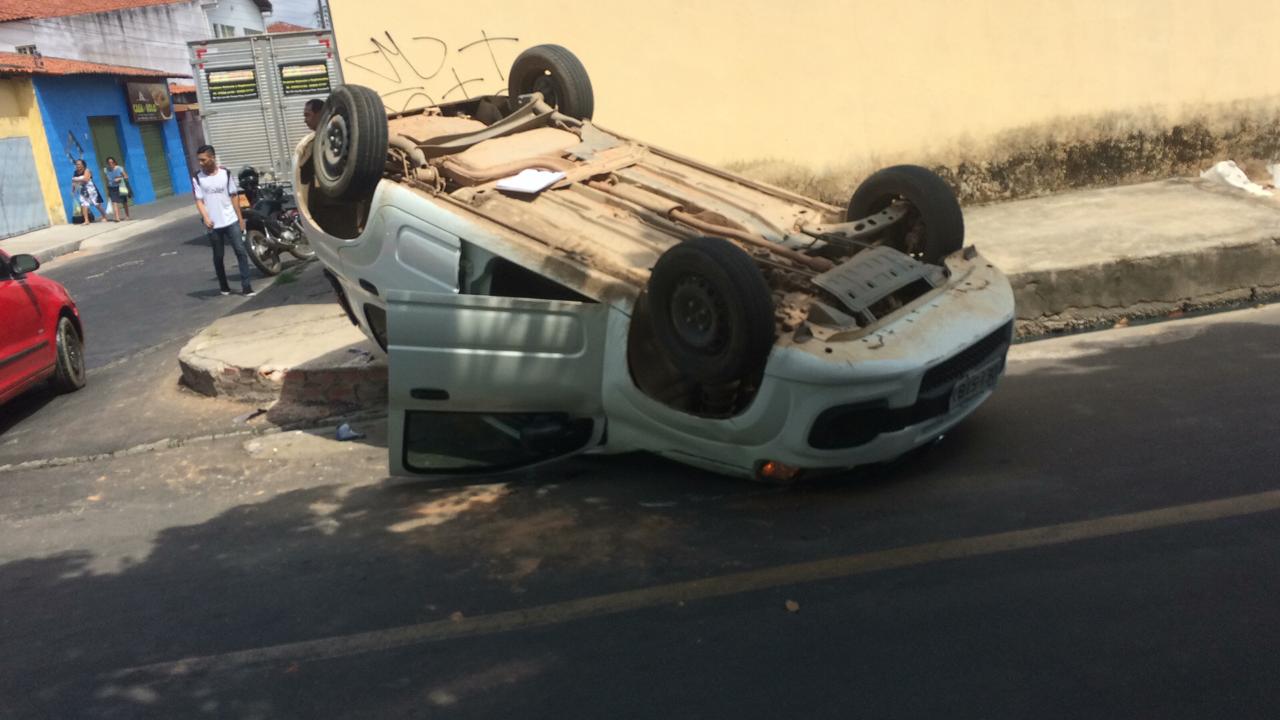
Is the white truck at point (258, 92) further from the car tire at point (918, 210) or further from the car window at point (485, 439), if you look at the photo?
the car tire at point (918, 210)

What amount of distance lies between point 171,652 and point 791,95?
7756 millimetres

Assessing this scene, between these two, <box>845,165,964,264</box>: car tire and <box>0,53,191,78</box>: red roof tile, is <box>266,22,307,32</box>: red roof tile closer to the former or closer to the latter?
<box>0,53,191,78</box>: red roof tile

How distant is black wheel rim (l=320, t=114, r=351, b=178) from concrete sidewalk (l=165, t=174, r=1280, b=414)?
3.94 feet

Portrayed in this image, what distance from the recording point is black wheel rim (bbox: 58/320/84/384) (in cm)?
870

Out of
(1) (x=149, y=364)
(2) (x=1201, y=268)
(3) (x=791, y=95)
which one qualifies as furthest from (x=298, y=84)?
(2) (x=1201, y=268)

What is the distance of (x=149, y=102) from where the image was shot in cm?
3494

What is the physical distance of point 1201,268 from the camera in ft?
24.1

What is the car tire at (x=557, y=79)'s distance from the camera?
718 cm

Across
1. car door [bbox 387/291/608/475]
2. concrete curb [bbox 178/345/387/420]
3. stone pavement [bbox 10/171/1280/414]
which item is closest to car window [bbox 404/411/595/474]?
car door [bbox 387/291/608/475]

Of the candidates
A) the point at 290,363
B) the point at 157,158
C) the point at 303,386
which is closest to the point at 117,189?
the point at 157,158

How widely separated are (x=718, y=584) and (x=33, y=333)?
6571 millimetres

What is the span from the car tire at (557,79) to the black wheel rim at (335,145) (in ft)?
5.76

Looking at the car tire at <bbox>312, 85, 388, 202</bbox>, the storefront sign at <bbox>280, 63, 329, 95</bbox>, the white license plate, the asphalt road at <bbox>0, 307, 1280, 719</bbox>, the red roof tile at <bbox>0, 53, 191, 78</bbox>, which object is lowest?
the asphalt road at <bbox>0, 307, 1280, 719</bbox>

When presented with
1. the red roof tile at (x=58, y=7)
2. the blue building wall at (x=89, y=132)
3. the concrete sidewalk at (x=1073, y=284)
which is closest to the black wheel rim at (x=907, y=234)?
the concrete sidewalk at (x=1073, y=284)
